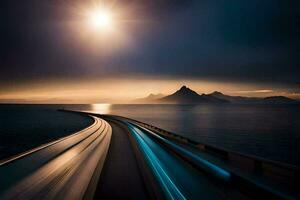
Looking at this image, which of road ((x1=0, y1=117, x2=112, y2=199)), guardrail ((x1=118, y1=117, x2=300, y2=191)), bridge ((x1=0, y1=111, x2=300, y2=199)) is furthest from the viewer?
guardrail ((x1=118, y1=117, x2=300, y2=191))

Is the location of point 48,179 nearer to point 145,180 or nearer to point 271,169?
point 145,180

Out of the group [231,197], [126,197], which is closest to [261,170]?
[231,197]

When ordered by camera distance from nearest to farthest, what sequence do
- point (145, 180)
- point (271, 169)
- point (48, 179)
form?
point (145, 180) < point (48, 179) < point (271, 169)

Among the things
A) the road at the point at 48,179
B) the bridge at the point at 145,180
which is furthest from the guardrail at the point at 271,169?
the road at the point at 48,179

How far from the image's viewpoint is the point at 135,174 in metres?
12.9

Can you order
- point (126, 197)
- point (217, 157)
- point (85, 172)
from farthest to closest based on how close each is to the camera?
point (217, 157), point (85, 172), point (126, 197)

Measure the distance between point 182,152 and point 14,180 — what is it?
390 inches

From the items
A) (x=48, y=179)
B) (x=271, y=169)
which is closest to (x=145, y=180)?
(x=48, y=179)

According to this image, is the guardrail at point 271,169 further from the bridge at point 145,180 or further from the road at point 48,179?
the road at point 48,179

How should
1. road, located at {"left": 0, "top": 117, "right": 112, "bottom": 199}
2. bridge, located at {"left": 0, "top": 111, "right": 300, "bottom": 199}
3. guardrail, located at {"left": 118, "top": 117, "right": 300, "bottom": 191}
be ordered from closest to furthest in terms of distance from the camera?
bridge, located at {"left": 0, "top": 111, "right": 300, "bottom": 199} < road, located at {"left": 0, "top": 117, "right": 112, "bottom": 199} < guardrail, located at {"left": 118, "top": 117, "right": 300, "bottom": 191}

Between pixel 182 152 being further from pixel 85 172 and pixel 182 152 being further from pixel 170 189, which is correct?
pixel 170 189

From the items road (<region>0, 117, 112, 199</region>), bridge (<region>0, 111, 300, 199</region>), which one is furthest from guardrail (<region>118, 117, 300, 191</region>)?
road (<region>0, 117, 112, 199</region>)

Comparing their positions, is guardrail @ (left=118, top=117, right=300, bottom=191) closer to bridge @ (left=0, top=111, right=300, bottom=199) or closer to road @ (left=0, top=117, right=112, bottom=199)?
bridge @ (left=0, top=111, right=300, bottom=199)

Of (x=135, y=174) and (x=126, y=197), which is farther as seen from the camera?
(x=135, y=174)
